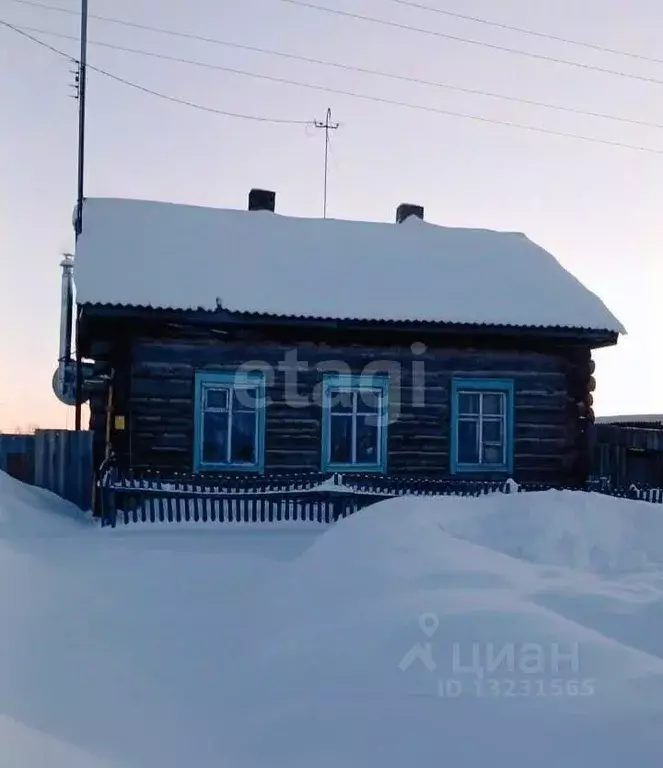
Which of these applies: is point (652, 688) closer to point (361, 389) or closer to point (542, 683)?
point (542, 683)

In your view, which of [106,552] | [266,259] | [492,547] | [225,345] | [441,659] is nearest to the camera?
[441,659]

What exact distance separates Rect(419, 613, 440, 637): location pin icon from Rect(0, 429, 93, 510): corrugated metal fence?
953 cm

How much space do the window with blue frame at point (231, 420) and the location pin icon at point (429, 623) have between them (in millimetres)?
8082

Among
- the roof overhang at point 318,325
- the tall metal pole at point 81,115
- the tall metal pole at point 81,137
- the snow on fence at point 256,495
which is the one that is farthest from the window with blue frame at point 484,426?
the tall metal pole at point 81,115

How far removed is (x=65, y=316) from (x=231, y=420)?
6.93m

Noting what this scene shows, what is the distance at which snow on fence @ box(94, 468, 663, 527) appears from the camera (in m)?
10.8

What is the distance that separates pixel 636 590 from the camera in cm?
555

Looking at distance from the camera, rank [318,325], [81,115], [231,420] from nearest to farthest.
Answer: [318,325] → [231,420] → [81,115]

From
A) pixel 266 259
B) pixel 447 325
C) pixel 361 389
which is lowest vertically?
pixel 361 389

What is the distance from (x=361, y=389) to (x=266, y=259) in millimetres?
3242

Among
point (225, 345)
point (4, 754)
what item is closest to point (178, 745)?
point (4, 754)

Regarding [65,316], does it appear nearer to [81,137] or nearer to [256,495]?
[81,137]

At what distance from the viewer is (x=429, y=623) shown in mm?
4621

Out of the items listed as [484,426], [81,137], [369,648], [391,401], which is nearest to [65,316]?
[81,137]
